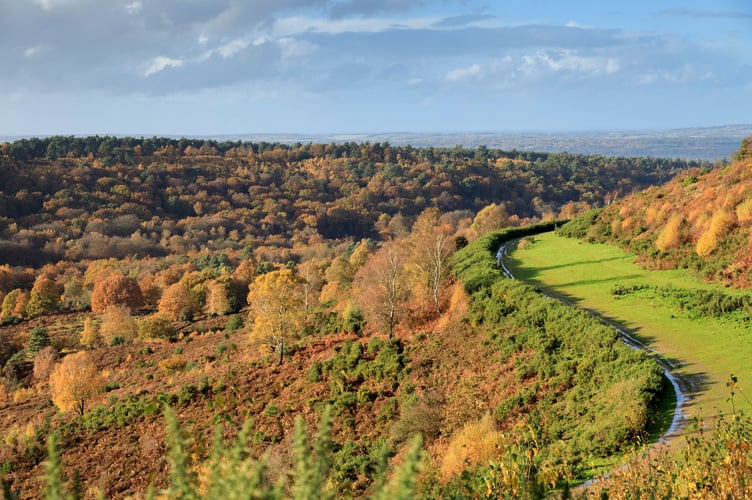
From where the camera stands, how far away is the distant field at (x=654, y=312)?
1301 cm

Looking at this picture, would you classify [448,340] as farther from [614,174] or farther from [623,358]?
[614,174]

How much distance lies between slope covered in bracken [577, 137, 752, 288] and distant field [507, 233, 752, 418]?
0.82 m

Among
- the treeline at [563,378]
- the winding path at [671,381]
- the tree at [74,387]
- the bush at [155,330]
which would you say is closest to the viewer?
the treeline at [563,378]

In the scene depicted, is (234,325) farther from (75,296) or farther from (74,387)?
(75,296)

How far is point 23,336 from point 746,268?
60.5 m

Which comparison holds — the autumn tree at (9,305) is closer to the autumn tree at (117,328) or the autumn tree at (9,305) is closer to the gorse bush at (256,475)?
the autumn tree at (117,328)

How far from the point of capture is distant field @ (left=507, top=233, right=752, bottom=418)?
13.0 metres

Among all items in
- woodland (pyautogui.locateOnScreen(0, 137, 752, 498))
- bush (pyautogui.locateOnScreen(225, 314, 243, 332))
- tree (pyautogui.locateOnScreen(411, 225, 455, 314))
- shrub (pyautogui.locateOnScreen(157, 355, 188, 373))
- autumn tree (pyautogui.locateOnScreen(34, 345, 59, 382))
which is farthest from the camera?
bush (pyautogui.locateOnScreen(225, 314, 243, 332))

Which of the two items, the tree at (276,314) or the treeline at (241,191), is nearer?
the tree at (276,314)

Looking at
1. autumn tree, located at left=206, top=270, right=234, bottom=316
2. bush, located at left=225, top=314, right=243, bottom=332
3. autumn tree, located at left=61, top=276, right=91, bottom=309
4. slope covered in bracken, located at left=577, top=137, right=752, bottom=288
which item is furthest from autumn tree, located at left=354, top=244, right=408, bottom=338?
autumn tree, located at left=61, top=276, right=91, bottom=309

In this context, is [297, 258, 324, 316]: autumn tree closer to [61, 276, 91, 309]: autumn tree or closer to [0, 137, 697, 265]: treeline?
[61, 276, 91, 309]: autumn tree

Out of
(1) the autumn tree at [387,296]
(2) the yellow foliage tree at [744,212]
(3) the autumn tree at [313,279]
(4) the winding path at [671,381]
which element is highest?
(2) the yellow foliage tree at [744,212]

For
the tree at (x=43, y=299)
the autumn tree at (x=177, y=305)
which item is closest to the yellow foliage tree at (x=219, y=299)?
the autumn tree at (x=177, y=305)

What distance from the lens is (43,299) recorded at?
6638 cm
